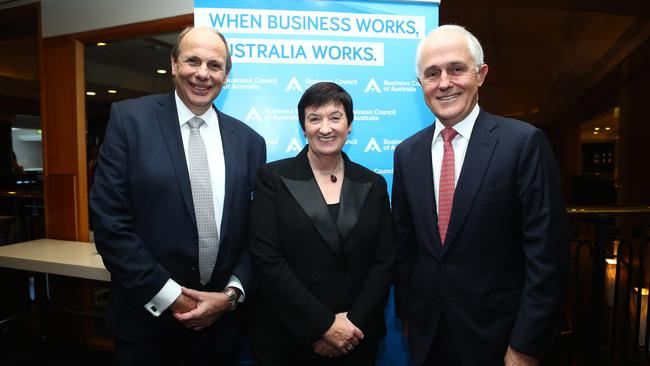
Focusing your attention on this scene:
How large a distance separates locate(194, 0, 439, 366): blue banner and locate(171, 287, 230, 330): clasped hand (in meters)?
0.88

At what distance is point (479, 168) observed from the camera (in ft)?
4.80

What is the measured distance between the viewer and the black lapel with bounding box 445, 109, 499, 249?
146 cm

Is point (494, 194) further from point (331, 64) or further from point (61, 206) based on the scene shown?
point (61, 206)

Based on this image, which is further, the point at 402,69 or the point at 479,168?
the point at 402,69

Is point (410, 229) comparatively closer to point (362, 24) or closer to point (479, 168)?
point (479, 168)

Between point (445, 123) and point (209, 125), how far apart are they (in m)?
0.93

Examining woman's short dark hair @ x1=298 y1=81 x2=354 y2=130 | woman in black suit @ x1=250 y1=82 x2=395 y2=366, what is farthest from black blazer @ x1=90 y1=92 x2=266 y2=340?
woman's short dark hair @ x1=298 y1=81 x2=354 y2=130

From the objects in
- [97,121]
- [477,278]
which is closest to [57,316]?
[477,278]

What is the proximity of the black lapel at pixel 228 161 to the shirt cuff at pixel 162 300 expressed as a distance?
26 centimetres

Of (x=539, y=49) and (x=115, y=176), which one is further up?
(x=539, y=49)

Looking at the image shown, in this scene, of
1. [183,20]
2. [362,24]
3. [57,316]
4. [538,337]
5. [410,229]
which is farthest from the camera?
[57,316]

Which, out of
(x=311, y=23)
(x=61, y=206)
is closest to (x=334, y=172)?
(x=311, y=23)

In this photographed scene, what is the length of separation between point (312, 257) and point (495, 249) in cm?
65

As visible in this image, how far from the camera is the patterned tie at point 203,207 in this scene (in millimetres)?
1651
